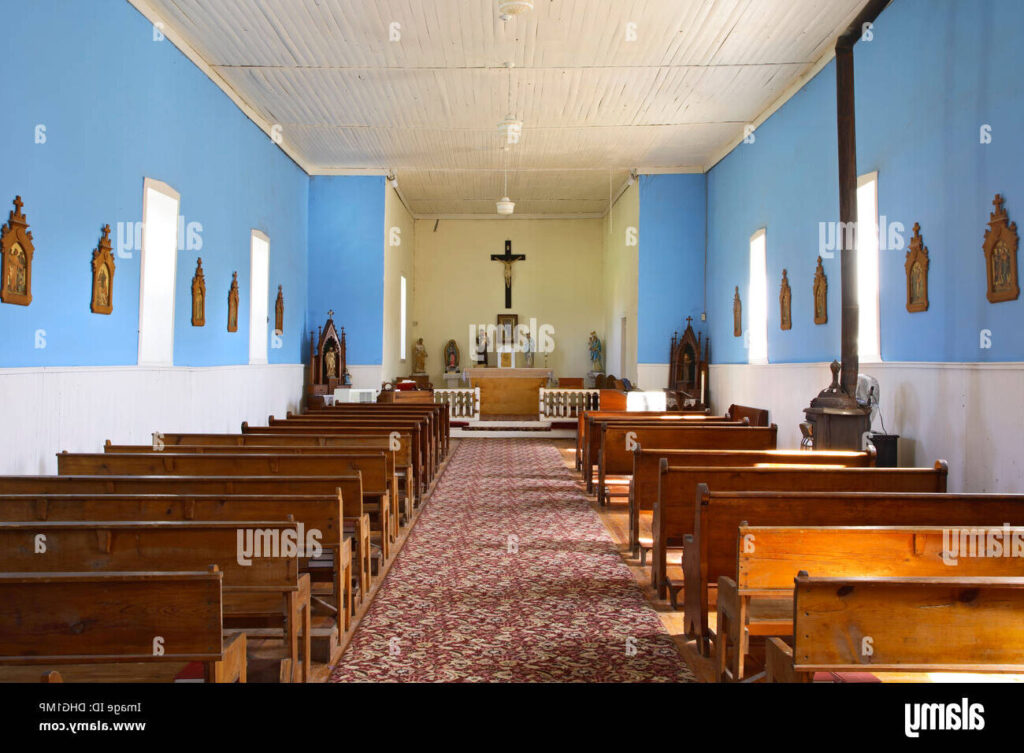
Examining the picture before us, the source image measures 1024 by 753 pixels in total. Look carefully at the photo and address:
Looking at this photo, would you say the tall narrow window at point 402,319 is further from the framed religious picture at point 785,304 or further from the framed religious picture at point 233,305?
the framed religious picture at point 785,304

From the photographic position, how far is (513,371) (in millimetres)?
16000

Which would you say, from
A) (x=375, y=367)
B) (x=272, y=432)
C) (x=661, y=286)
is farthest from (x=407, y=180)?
(x=272, y=432)

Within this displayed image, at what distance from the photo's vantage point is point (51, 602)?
2.14m

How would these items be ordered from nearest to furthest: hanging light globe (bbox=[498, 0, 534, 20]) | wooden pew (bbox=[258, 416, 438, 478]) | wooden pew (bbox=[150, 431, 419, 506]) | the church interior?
the church interior
wooden pew (bbox=[150, 431, 419, 506])
wooden pew (bbox=[258, 416, 438, 478])
hanging light globe (bbox=[498, 0, 534, 20])

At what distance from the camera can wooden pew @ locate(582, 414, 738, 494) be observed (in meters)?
7.57

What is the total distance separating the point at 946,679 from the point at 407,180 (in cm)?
1486

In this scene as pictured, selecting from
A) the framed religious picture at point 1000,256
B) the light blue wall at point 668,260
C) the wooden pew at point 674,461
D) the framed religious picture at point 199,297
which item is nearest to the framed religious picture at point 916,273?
the framed religious picture at point 1000,256

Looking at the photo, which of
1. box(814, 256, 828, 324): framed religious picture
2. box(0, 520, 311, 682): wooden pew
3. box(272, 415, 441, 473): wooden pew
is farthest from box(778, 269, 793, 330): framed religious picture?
box(0, 520, 311, 682): wooden pew

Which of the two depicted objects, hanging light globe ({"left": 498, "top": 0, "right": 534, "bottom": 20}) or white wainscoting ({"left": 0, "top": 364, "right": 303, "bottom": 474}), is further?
hanging light globe ({"left": 498, "top": 0, "right": 534, "bottom": 20})

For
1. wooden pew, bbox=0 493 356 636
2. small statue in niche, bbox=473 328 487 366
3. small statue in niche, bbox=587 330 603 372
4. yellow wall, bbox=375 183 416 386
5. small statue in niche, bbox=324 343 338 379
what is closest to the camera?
wooden pew, bbox=0 493 356 636

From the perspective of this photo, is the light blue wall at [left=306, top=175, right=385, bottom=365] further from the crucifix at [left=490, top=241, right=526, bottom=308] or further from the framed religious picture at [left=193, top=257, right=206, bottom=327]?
the framed religious picture at [left=193, top=257, right=206, bottom=327]

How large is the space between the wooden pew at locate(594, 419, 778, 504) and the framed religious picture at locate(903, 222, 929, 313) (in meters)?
1.62
